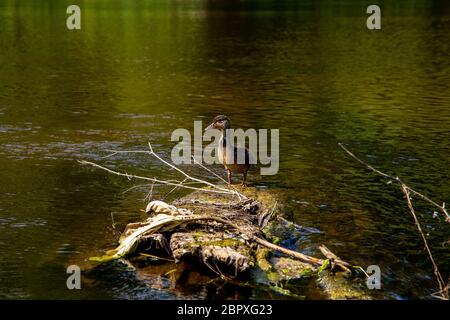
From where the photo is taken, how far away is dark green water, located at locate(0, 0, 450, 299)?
42.4 feet

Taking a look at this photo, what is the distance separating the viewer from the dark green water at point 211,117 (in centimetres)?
1291

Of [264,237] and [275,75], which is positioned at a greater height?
[275,75]

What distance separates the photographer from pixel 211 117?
25938mm

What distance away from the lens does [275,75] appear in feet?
118

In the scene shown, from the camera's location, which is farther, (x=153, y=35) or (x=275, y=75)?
(x=153, y=35)

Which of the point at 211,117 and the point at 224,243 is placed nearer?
the point at 224,243

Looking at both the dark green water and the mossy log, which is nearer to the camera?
the mossy log

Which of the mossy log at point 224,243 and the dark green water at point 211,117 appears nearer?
the mossy log at point 224,243

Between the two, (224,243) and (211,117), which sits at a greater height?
(211,117)
